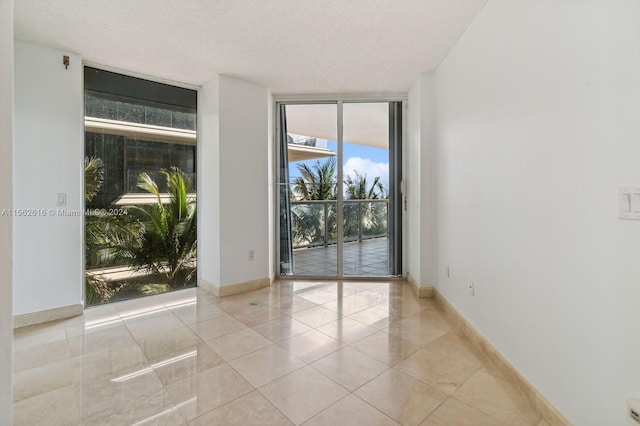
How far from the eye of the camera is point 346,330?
252 centimetres

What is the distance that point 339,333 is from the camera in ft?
8.09

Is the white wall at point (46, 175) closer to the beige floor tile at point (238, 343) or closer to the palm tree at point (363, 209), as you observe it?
the beige floor tile at point (238, 343)

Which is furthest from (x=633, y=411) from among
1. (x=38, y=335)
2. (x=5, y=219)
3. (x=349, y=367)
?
A: (x=38, y=335)

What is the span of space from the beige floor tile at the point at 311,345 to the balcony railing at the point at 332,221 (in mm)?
1923

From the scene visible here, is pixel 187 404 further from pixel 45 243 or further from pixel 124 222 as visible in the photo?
pixel 124 222

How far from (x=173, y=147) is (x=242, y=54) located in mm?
1485

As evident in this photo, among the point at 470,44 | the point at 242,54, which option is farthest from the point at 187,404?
the point at 470,44

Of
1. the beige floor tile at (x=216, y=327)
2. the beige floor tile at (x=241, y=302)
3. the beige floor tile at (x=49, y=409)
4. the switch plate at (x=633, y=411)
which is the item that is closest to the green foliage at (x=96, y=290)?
the beige floor tile at (x=241, y=302)

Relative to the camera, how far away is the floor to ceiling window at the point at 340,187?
161 inches

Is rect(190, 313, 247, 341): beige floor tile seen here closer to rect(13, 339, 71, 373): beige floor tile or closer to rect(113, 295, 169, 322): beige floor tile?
rect(113, 295, 169, 322): beige floor tile

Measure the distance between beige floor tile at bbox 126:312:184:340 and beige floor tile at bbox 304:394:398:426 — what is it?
1.67 meters

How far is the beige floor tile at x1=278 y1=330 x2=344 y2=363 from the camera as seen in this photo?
212 cm

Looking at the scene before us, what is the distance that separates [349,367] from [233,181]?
240cm

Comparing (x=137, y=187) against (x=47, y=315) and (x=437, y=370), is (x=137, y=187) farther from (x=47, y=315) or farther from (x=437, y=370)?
(x=437, y=370)
